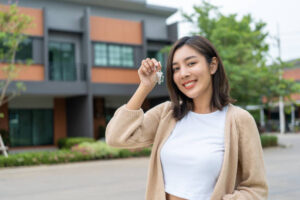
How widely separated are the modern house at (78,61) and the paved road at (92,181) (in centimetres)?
590

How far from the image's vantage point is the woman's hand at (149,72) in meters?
1.98

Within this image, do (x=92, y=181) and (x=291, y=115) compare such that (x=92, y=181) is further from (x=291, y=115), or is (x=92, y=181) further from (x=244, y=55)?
(x=291, y=115)

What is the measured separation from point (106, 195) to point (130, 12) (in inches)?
661

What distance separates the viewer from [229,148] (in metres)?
1.85

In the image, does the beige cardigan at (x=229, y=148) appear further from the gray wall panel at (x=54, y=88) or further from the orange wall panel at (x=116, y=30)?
the orange wall panel at (x=116, y=30)

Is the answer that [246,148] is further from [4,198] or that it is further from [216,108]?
[4,198]

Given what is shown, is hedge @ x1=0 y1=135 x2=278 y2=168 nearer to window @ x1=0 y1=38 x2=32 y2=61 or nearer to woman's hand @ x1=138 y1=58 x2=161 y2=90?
window @ x1=0 y1=38 x2=32 y2=61

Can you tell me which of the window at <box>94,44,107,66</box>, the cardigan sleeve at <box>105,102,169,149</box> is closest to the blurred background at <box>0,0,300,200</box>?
the window at <box>94,44,107,66</box>

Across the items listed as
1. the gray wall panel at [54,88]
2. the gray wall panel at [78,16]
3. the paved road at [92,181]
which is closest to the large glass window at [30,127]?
the gray wall panel at [54,88]

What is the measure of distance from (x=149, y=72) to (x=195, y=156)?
52 cm

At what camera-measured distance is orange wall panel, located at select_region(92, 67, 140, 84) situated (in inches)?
766

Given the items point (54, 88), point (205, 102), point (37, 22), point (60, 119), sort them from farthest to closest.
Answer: point (60, 119) → point (37, 22) → point (54, 88) → point (205, 102)

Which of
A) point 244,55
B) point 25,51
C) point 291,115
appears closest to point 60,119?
point 25,51

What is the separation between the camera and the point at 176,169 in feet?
6.31
